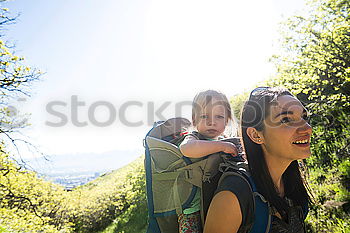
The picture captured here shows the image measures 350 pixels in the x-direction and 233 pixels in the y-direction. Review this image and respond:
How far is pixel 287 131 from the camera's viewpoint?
159 centimetres

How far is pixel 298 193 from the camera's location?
71.4 inches

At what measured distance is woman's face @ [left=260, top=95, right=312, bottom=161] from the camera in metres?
1.58

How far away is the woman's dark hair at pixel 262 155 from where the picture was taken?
5.01 ft

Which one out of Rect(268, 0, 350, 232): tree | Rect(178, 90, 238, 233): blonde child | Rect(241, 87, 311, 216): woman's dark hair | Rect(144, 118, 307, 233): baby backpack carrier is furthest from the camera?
Rect(268, 0, 350, 232): tree

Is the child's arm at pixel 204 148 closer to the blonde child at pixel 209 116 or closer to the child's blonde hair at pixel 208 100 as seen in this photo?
the blonde child at pixel 209 116

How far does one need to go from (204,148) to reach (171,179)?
32cm

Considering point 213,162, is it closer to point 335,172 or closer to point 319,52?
point 335,172

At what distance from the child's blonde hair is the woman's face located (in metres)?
0.81

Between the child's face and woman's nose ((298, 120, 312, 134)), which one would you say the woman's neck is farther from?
the child's face

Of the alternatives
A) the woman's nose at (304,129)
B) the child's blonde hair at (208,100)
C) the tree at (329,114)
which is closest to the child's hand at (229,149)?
the woman's nose at (304,129)

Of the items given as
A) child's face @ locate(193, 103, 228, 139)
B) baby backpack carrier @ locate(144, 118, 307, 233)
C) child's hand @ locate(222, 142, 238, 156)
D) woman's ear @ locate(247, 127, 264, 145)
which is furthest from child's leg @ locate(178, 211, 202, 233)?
child's face @ locate(193, 103, 228, 139)

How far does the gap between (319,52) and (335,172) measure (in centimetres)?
324

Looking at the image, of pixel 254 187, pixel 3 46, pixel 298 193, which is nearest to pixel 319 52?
pixel 298 193

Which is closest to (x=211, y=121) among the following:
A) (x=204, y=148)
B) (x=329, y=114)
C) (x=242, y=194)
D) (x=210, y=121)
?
(x=210, y=121)
